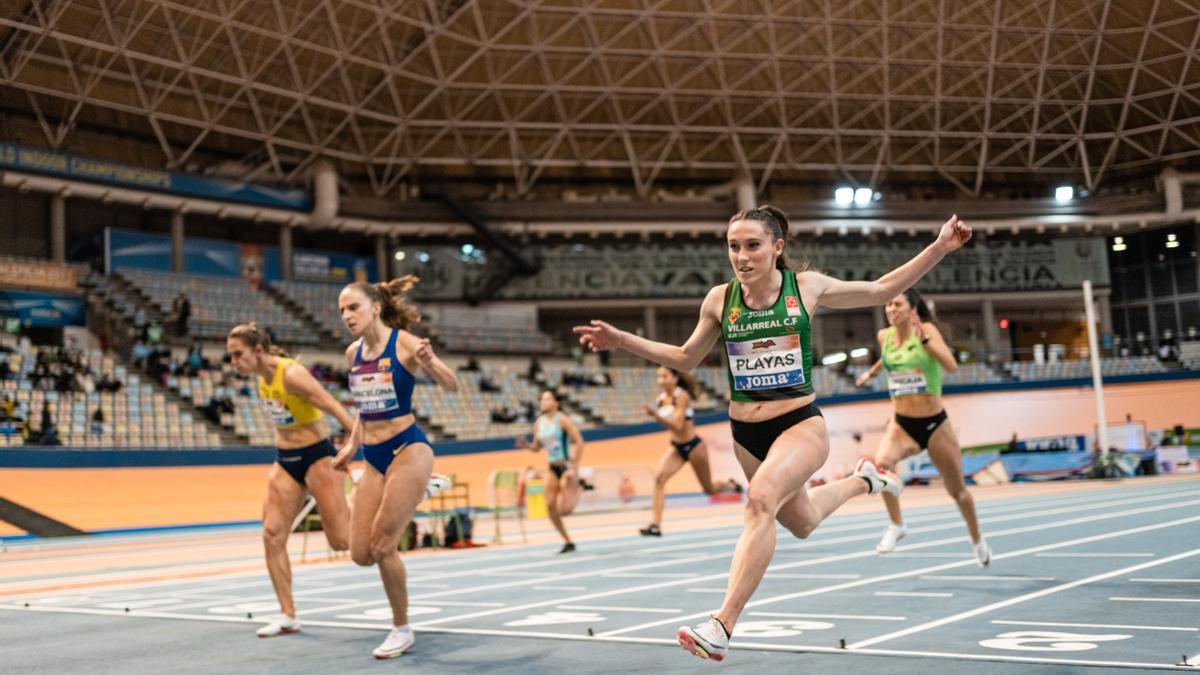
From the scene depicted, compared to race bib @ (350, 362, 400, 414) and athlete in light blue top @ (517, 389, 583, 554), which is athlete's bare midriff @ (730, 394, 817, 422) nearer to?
race bib @ (350, 362, 400, 414)

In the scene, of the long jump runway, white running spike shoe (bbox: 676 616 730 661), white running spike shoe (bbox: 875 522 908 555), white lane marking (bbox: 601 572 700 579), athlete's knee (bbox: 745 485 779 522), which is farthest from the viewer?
white running spike shoe (bbox: 875 522 908 555)

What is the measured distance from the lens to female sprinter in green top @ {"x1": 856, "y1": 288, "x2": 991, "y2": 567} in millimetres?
9891

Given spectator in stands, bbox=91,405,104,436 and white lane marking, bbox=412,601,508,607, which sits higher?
spectator in stands, bbox=91,405,104,436

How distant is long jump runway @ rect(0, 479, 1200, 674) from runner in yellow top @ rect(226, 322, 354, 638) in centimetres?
77

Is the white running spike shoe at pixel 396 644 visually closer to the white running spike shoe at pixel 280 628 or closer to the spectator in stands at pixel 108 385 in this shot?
the white running spike shoe at pixel 280 628

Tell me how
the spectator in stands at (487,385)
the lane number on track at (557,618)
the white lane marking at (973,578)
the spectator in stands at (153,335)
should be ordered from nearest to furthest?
1. the lane number on track at (557,618)
2. the white lane marking at (973,578)
3. the spectator in stands at (153,335)
4. the spectator in stands at (487,385)

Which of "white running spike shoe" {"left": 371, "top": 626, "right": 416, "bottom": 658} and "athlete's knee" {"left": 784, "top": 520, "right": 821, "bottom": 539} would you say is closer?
"athlete's knee" {"left": 784, "top": 520, "right": 821, "bottom": 539}

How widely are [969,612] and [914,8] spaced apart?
3961 cm

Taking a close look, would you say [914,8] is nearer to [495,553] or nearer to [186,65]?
[186,65]

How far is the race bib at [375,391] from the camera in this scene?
24.0ft

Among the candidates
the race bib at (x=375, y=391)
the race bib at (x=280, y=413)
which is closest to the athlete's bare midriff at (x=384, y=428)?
the race bib at (x=375, y=391)

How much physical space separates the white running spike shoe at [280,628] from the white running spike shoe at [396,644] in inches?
43.0

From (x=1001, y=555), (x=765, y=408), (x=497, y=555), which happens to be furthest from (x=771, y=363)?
(x=497, y=555)

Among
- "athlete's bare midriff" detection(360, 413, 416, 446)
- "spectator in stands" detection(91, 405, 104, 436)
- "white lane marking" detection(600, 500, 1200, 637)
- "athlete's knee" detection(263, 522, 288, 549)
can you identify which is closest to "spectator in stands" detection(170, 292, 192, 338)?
"spectator in stands" detection(91, 405, 104, 436)
